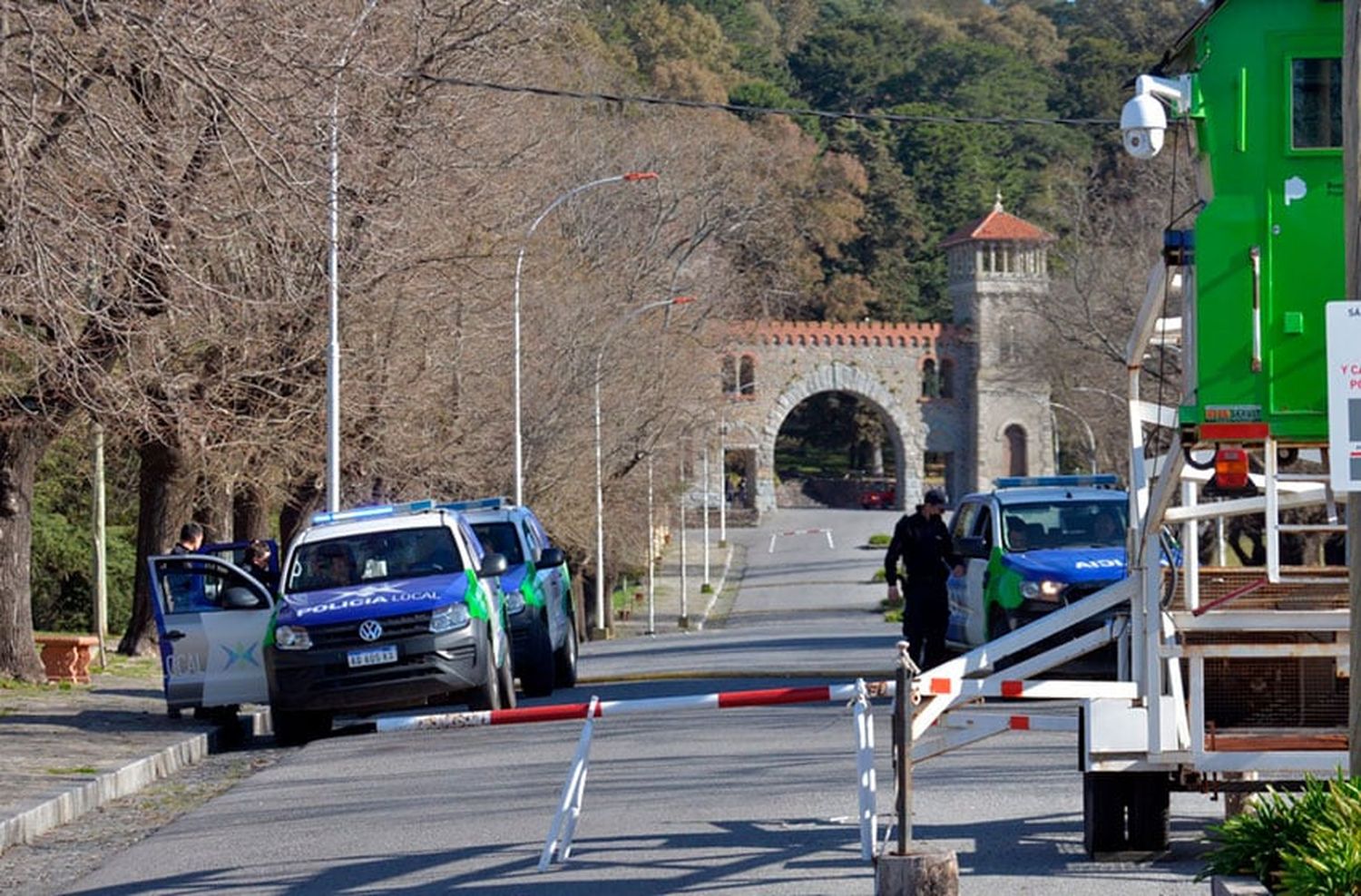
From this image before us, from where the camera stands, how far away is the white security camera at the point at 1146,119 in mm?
9758

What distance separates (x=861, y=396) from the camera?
110438 millimetres

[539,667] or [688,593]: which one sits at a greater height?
[539,667]

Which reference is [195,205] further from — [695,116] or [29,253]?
[695,116]

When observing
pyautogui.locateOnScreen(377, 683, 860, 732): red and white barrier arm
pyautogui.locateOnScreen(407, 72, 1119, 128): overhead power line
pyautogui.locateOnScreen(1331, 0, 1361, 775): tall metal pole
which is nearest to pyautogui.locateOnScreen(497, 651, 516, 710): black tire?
pyautogui.locateOnScreen(407, 72, 1119, 128): overhead power line

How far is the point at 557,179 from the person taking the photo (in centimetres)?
5212

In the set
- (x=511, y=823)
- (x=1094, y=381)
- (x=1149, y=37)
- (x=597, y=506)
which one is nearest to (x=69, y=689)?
(x=511, y=823)

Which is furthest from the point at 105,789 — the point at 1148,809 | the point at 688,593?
the point at 688,593

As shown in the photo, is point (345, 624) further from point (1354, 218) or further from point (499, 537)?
point (1354, 218)

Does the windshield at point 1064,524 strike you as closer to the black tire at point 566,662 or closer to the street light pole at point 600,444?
the black tire at point 566,662

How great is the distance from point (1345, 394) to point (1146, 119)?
2.46 m

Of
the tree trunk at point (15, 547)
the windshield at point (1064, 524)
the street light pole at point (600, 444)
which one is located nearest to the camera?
the windshield at point (1064, 524)

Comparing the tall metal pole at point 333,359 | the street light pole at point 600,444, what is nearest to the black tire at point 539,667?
the tall metal pole at point 333,359

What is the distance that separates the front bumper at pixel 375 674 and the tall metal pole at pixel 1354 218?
11196 millimetres

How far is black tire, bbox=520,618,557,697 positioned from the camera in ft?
72.1
